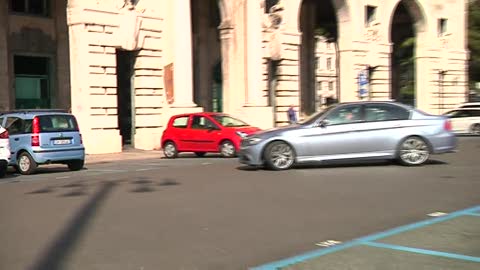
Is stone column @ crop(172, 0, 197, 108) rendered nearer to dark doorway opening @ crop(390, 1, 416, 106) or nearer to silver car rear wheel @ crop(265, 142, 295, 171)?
silver car rear wheel @ crop(265, 142, 295, 171)

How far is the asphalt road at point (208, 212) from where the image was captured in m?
6.46

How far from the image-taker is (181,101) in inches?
1019

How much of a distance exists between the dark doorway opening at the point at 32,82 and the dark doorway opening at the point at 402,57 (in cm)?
2648

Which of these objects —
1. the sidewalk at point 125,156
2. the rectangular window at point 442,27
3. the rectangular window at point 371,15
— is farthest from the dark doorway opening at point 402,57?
the sidewalk at point 125,156

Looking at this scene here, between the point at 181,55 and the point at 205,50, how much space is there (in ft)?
24.8

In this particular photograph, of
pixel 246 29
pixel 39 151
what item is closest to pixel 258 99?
pixel 246 29

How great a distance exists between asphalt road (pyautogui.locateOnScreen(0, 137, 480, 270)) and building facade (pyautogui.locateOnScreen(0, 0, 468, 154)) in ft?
30.6

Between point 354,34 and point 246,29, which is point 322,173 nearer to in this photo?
point 246,29

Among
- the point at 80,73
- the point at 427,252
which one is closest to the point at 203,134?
the point at 80,73

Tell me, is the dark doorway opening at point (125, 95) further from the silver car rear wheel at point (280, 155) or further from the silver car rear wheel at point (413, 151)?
the silver car rear wheel at point (413, 151)

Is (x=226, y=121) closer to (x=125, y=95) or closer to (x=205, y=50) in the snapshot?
(x=125, y=95)

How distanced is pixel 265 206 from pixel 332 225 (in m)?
1.69

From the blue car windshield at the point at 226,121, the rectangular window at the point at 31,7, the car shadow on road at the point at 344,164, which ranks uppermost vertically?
the rectangular window at the point at 31,7

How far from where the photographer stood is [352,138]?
14328 millimetres
